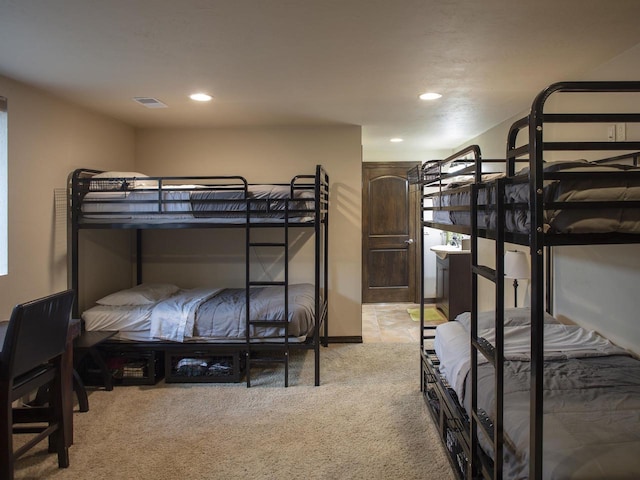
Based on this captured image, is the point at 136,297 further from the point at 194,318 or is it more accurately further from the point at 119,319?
the point at 194,318

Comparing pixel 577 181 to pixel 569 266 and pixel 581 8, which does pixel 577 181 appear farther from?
pixel 569 266

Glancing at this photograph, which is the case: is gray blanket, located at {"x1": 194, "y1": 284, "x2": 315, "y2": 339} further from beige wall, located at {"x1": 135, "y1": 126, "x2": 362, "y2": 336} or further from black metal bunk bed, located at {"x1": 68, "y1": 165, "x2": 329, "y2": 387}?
beige wall, located at {"x1": 135, "y1": 126, "x2": 362, "y2": 336}

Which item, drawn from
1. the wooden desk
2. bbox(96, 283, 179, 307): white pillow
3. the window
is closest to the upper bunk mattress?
the wooden desk

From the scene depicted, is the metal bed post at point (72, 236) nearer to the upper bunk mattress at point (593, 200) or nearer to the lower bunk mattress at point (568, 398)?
the lower bunk mattress at point (568, 398)

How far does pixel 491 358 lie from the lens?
1.60m

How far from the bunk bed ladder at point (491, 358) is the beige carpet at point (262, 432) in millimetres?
498

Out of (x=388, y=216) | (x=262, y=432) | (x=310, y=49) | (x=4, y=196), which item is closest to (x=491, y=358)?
(x=262, y=432)

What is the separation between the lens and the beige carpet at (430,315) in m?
5.25

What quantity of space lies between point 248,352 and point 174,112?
7.24 ft

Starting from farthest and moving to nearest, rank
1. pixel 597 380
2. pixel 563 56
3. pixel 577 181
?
pixel 563 56 → pixel 597 380 → pixel 577 181

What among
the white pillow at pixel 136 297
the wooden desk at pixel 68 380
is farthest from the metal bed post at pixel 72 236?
the wooden desk at pixel 68 380

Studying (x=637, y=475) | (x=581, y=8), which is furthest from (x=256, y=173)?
(x=637, y=475)

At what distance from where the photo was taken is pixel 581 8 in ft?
5.99

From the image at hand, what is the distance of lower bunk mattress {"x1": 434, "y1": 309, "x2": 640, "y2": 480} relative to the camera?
1.37m
